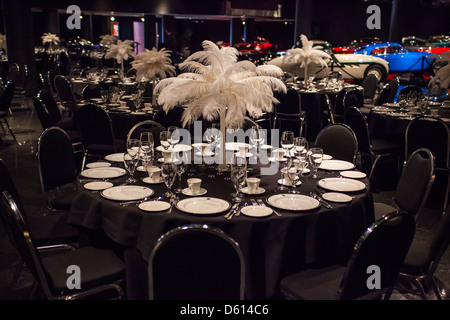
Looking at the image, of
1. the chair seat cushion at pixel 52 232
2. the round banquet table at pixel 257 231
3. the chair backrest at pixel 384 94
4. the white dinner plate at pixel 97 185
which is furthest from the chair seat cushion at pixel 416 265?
the chair backrest at pixel 384 94

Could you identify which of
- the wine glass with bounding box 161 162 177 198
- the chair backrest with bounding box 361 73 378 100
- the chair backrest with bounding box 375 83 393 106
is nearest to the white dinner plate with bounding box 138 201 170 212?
the wine glass with bounding box 161 162 177 198

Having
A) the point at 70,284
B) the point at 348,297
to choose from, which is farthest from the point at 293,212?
the point at 70,284

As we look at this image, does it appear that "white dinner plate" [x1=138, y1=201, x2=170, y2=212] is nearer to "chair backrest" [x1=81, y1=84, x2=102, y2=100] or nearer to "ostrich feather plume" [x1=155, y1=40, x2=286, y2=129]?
"ostrich feather plume" [x1=155, y1=40, x2=286, y2=129]

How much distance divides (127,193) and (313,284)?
3.87ft

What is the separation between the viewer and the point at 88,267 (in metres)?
2.48

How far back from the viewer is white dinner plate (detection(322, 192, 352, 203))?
8.64 ft

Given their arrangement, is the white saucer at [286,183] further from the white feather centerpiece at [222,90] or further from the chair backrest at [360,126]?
the chair backrest at [360,126]

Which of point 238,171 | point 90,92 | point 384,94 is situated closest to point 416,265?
point 238,171

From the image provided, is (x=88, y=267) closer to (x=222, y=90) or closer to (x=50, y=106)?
(x=222, y=90)

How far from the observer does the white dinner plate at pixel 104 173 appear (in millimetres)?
3031

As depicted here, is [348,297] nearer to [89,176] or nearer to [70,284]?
[70,284]

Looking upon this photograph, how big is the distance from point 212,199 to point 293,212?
46 cm
